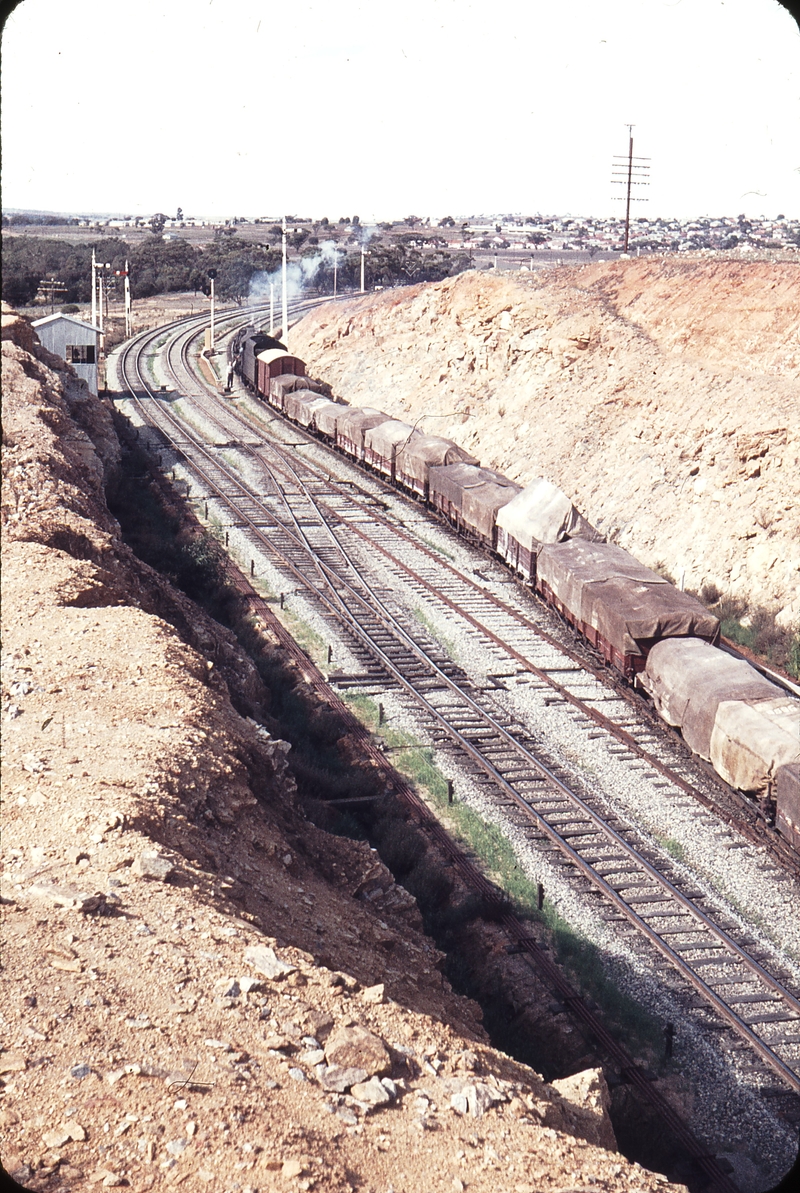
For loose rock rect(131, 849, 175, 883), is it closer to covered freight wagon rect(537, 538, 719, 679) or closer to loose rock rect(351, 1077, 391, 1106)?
loose rock rect(351, 1077, 391, 1106)

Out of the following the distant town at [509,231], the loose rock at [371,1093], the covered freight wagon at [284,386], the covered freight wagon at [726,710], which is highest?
the distant town at [509,231]

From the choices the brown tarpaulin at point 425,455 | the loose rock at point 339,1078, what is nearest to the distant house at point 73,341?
the brown tarpaulin at point 425,455

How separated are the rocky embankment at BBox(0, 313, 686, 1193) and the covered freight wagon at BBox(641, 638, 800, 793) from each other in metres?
5.85

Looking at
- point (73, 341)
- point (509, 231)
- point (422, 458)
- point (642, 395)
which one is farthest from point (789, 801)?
point (509, 231)

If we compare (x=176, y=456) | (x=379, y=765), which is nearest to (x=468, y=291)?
(x=176, y=456)

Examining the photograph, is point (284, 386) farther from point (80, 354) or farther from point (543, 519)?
point (543, 519)

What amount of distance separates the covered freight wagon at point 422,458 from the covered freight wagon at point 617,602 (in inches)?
379

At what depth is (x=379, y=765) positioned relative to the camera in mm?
18031

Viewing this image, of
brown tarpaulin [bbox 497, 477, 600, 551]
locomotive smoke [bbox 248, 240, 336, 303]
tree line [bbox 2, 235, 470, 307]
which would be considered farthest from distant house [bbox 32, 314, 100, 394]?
locomotive smoke [bbox 248, 240, 336, 303]

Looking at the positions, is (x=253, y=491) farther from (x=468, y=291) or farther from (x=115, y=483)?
(x=468, y=291)

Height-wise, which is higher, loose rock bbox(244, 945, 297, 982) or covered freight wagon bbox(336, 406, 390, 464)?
covered freight wagon bbox(336, 406, 390, 464)

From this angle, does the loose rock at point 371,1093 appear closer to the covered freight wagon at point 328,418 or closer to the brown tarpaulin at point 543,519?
the brown tarpaulin at point 543,519

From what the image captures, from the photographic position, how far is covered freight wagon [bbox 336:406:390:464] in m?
39.5

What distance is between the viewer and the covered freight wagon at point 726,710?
15.2m
